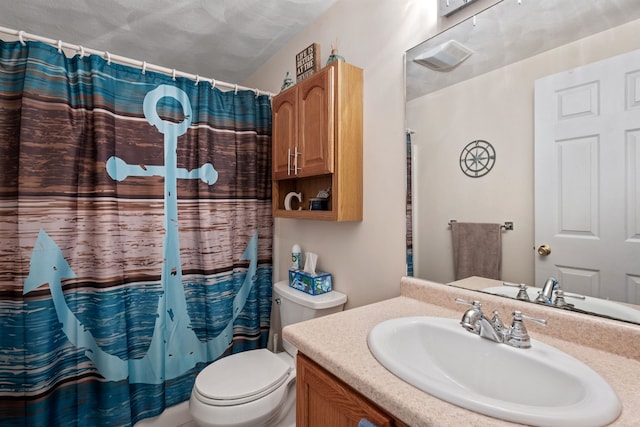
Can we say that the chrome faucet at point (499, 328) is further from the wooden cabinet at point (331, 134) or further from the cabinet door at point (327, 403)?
the wooden cabinet at point (331, 134)

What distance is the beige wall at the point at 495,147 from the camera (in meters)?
0.94

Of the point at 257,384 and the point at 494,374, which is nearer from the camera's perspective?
the point at 494,374

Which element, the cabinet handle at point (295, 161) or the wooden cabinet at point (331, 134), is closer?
the wooden cabinet at point (331, 134)

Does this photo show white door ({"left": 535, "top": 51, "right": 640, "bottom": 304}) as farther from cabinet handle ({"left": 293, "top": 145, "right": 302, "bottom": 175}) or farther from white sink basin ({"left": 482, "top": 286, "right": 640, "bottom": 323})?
cabinet handle ({"left": 293, "top": 145, "right": 302, "bottom": 175})

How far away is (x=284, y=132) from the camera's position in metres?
1.74

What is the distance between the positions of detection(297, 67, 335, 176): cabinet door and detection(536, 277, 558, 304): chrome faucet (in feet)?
2.99

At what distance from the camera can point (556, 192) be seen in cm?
92

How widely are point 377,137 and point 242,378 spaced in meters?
1.28

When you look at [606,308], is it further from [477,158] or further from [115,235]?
[115,235]

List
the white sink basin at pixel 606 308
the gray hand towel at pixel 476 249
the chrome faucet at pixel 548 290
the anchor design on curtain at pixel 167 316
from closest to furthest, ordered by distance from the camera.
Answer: the white sink basin at pixel 606 308 → the chrome faucet at pixel 548 290 → the gray hand towel at pixel 476 249 → the anchor design on curtain at pixel 167 316

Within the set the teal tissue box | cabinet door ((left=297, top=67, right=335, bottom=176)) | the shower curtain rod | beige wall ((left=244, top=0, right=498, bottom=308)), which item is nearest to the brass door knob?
beige wall ((left=244, top=0, right=498, bottom=308))

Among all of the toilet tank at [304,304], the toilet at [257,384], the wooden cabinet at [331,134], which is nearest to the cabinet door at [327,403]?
the toilet at [257,384]

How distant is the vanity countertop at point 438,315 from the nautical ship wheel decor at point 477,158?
1.42 ft

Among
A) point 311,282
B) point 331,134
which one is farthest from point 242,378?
point 331,134
